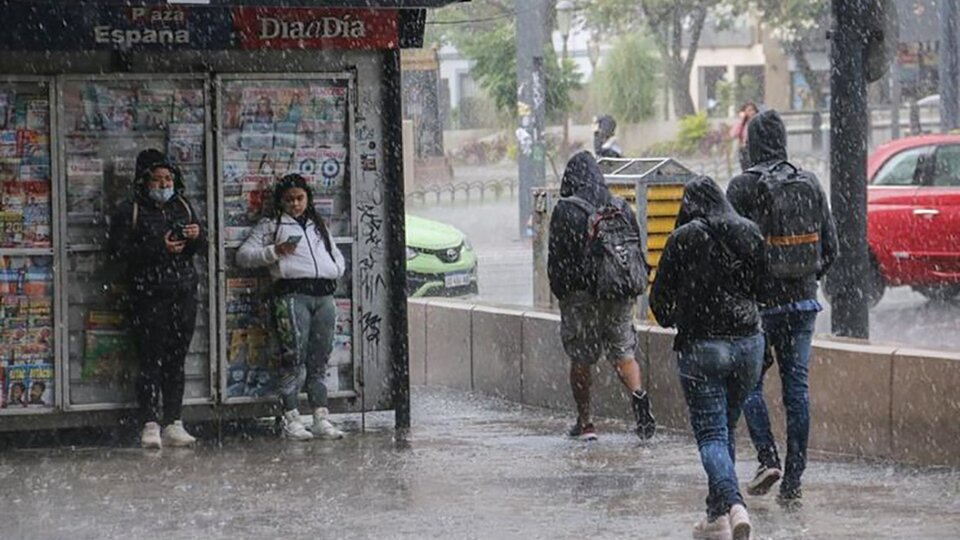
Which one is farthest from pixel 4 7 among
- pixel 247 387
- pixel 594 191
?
pixel 594 191

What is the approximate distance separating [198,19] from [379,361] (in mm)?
2324

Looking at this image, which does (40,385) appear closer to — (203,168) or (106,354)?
(106,354)

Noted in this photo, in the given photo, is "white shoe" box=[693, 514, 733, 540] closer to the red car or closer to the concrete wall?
the concrete wall

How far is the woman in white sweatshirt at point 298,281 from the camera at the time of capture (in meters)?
11.4

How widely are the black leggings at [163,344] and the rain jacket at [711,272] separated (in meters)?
3.74

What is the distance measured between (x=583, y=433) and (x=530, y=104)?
21.5m

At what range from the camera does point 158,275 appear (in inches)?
440

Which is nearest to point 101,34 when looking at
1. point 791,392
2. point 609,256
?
point 609,256

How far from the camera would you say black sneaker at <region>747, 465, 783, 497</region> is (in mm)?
9172

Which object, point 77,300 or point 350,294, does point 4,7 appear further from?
point 350,294

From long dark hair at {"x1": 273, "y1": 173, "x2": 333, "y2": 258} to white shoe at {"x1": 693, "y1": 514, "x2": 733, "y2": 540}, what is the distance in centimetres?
379

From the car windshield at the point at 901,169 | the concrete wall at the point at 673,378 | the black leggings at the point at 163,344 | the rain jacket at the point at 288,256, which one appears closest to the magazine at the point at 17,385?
the black leggings at the point at 163,344

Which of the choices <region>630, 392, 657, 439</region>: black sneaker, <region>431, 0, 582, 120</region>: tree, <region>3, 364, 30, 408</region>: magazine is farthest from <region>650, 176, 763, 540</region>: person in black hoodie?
<region>431, 0, 582, 120</region>: tree

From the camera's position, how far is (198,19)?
440 inches
